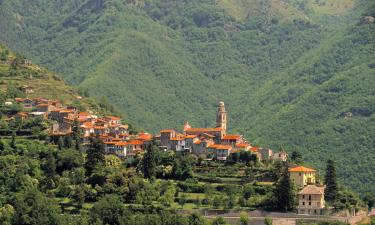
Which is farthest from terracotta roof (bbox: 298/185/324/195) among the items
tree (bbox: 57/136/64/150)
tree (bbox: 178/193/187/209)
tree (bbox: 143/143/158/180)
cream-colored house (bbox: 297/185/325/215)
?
tree (bbox: 57/136/64/150)

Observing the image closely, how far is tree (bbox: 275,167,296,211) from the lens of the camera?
115 metres

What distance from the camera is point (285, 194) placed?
115 m

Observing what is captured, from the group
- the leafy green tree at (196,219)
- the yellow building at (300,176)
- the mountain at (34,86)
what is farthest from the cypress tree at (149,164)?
the mountain at (34,86)

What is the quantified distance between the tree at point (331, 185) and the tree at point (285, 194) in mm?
A: 4426

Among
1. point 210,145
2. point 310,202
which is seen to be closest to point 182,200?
point 310,202

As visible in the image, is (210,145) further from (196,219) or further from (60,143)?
(196,219)

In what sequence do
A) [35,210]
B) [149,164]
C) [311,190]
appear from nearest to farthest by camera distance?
[35,210] < [311,190] < [149,164]

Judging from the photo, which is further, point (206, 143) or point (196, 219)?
point (206, 143)

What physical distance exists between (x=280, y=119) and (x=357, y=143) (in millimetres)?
19391

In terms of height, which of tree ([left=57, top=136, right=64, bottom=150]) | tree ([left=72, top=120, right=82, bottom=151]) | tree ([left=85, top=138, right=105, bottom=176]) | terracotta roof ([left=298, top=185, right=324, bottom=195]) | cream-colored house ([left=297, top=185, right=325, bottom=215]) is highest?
tree ([left=72, top=120, right=82, bottom=151])

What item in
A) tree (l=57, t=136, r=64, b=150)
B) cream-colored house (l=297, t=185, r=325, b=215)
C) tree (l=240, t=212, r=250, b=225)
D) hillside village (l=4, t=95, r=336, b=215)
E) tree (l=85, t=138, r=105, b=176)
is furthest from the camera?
tree (l=57, t=136, r=64, b=150)

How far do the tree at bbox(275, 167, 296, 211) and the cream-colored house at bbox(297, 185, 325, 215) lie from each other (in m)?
0.78

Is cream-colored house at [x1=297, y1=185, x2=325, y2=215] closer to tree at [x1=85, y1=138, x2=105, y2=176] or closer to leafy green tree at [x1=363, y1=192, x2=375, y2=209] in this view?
leafy green tree at [x1=363, y1=192, x2=375, y2=209]

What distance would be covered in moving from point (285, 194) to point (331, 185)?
6.11 meters
